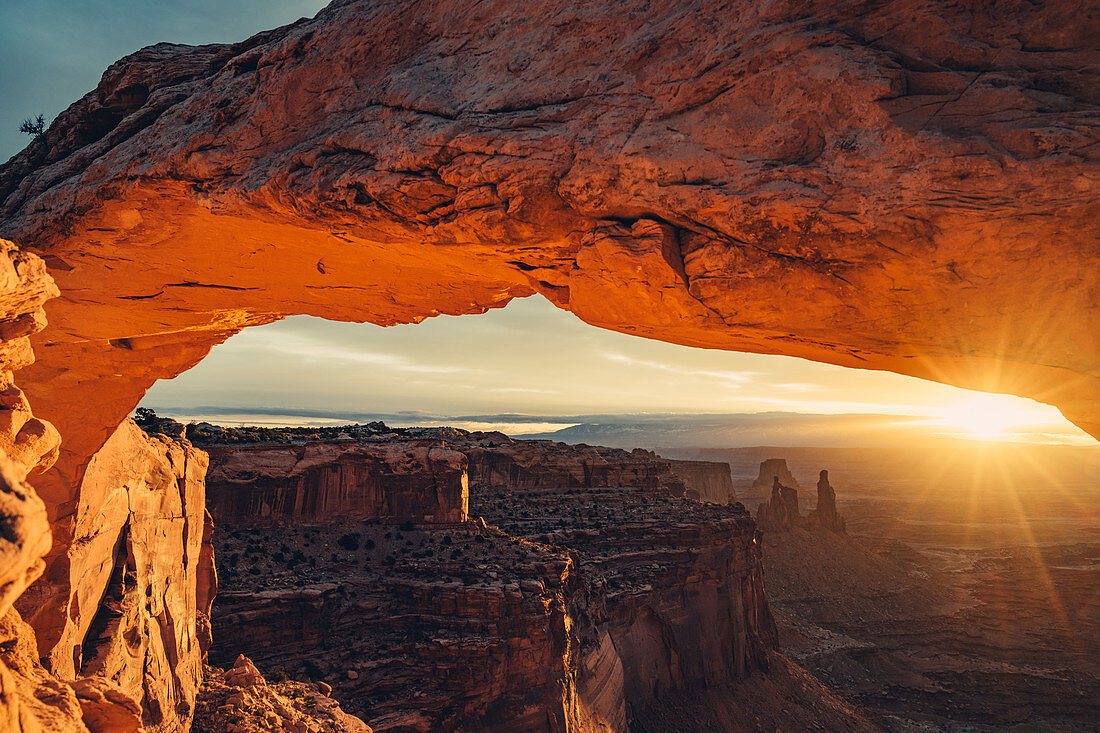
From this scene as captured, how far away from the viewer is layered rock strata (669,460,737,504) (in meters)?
77.9

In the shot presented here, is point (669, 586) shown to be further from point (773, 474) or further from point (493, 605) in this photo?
point (773, 474)

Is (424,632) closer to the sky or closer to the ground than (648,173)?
closer to the ground

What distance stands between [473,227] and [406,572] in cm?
2221

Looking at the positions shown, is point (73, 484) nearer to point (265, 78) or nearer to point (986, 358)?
point (265, 78)

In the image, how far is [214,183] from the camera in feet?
26.2

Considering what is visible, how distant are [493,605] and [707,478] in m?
61.0

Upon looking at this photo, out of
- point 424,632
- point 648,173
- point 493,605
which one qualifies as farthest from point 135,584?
point 424,632

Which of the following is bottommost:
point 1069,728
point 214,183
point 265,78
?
point 1069,728

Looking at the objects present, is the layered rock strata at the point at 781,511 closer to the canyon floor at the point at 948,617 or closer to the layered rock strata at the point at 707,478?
the canyon floor at the point at 948,617

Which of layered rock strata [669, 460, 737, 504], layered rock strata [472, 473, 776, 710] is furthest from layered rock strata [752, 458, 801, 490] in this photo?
layered rock strata [472, 473, 776, 710]

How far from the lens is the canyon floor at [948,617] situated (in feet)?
111

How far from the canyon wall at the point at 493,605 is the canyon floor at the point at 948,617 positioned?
29.9 ft

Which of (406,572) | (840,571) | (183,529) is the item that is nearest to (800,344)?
(183,529)

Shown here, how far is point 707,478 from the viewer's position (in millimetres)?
78938
